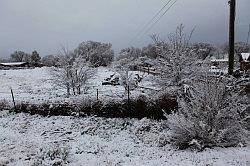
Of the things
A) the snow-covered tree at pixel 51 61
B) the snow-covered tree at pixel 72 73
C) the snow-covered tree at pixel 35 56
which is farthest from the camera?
the snow-covered tree at pixel 35 56

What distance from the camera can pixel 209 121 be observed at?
1179 cm

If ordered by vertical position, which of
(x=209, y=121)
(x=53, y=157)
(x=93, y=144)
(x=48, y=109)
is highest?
(x=209, y=121)

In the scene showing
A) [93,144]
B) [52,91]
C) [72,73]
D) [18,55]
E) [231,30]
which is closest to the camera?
[93,144]

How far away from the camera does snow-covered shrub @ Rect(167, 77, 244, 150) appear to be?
37.7 ft

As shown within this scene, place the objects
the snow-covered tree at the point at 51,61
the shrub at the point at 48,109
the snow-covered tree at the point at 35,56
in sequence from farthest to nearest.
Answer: the snow-covered tree at the point at 35,56 < the snow-covered tree at the point at 51,61 < the shrub at the point at 48,109

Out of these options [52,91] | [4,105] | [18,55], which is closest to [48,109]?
[4,105]

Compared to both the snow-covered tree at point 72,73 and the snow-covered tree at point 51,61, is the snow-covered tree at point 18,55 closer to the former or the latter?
the snow-covered tree at point 51,61

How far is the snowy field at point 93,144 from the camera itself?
34.6 ft

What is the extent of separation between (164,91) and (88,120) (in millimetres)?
4937

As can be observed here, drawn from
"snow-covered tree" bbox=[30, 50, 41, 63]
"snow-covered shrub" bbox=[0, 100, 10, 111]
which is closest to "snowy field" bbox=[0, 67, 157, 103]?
"snow-covered shrub" bbox=[0, 100, 10, 111]

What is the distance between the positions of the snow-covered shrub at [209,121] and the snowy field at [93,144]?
612 mm

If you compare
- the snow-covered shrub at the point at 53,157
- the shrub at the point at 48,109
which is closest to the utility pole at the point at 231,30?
the snow-covered shrub at the point at 53,157

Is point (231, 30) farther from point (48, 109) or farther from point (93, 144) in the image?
point (48, 109)

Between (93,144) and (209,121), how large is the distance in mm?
5467
